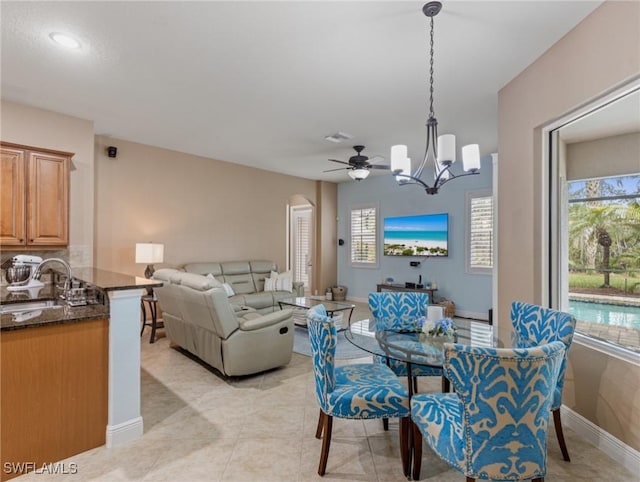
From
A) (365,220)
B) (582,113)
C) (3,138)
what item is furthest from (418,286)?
(3,138)

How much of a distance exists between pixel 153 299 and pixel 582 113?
16.6 ft

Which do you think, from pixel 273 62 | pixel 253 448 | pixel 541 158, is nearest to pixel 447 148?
pixel 541 158

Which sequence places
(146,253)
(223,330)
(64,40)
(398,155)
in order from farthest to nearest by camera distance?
(146,253)
(223,330)
(398,155)
(64,40)

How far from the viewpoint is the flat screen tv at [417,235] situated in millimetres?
6512

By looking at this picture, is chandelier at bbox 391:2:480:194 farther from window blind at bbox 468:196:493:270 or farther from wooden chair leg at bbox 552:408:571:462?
window blind at bbox 468:196:493:270

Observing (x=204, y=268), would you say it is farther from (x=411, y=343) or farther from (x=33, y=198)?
(x=411, y=343)

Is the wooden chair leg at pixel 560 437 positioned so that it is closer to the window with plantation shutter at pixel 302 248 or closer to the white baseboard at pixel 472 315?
→ the white baseboard at pixel 472 315

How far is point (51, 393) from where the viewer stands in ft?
6.95

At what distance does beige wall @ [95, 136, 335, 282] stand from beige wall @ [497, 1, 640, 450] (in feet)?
15.3

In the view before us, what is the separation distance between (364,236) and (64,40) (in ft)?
20.6

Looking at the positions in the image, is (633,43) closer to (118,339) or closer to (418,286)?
(118,339)

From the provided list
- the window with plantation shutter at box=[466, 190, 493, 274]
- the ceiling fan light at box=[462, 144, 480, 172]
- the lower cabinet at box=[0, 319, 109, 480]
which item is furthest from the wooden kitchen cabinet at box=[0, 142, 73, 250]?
the window with plantation shutter at box=[466, 190, 493, 274]

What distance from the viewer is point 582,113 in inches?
97.8

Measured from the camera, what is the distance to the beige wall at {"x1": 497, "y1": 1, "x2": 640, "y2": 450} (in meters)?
2.08
